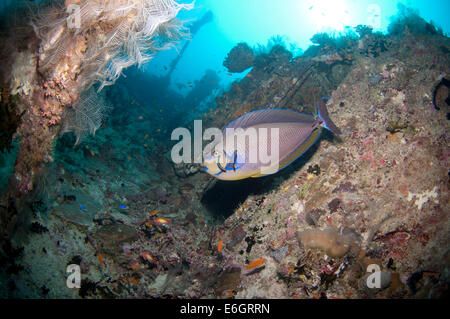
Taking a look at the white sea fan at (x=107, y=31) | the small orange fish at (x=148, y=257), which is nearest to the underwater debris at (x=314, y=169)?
the small orange fish at (x=148, y=257)

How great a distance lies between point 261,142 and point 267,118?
0.33 m

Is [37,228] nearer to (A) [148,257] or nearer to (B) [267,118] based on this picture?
(A) [148,257]

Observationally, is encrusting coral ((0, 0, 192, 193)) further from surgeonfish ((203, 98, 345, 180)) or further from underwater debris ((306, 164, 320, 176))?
underwater debris ((306, 164, 320, 176))

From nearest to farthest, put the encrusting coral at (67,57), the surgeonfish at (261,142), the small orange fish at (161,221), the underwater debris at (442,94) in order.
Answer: the surgeonfish at (261,142), the encrusting coral at (67,57), the underwater debris at (442,94), the small orange fish at (161,221)

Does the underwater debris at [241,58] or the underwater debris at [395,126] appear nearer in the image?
the underwater debris at [395,126]

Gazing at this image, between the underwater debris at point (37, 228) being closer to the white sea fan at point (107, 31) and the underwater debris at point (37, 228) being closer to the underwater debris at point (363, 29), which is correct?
the white sea fan at point (107, 31)

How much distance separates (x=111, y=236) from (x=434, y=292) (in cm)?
455

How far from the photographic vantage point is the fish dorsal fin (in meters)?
2.43

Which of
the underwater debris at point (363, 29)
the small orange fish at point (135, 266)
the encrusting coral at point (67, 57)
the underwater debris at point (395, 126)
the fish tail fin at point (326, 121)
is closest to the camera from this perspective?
the fish tail fin at point (326, 121)

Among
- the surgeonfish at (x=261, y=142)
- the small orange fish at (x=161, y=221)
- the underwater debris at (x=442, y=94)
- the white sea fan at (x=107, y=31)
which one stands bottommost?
the small orange fish at (x=161, y=221)

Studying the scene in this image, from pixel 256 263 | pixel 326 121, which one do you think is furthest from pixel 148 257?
pixel 326 121

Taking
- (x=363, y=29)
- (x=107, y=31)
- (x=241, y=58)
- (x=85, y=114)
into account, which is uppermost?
(x=241, y=58)

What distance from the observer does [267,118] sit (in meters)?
2.55

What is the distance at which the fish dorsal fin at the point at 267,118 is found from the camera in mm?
2426
